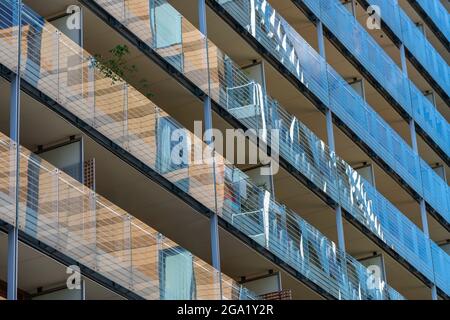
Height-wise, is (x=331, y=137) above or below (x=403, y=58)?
below

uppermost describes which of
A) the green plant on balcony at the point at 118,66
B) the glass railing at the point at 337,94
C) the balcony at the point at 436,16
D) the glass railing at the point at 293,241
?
the balcony at the point at 436,16

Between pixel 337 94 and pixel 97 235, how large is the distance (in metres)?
14.2

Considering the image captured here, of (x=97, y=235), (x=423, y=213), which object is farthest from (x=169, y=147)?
(x=423, y=213)

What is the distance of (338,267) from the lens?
32.7 meters

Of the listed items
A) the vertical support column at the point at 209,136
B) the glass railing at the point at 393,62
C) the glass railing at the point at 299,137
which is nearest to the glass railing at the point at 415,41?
the glass railing at the point at 393,62

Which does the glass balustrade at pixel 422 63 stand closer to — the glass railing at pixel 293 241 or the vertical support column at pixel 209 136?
the glass railing at pixel 293 241

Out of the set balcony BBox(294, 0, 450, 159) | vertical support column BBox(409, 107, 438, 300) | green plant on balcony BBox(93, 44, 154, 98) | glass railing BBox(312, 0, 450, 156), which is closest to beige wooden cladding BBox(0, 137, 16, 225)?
A: green plant on balcony BBox(93, 44, 154, 98)

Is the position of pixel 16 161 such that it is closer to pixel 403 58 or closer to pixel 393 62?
pixel 393 62

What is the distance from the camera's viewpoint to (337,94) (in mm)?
36344

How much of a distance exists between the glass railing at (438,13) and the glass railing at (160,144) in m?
16.3

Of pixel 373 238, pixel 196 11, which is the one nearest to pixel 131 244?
pixel 196 11

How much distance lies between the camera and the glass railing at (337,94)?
3274 centimetres

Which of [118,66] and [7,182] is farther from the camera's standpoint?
[118,66]

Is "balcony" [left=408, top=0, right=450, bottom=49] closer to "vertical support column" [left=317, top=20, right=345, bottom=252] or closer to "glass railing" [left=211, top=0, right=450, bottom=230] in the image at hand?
"glass railing" [left=211, top=0, right=450, bottom=230]
